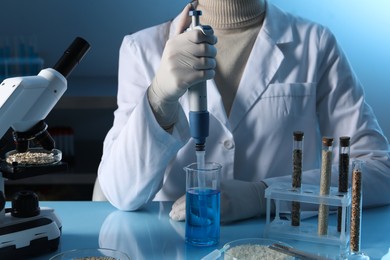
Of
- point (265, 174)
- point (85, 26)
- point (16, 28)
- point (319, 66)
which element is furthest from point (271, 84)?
point (16, 28)

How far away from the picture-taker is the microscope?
3.38ft

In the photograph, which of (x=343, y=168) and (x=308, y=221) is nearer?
(x=343, y=168)

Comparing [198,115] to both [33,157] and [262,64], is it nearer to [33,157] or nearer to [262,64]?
[33,157]

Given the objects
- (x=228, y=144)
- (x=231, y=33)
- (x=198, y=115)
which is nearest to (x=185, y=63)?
(x=198, y=115)

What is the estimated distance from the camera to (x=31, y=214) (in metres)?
1.15

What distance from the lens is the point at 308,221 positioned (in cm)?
126

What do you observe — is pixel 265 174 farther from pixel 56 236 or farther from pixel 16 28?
pixel 16 28

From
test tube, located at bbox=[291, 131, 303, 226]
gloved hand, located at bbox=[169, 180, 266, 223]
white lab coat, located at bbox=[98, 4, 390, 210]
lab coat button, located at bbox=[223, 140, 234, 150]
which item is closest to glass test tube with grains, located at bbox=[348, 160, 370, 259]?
test tube, located at bbox=[291, 131, 303, 226]

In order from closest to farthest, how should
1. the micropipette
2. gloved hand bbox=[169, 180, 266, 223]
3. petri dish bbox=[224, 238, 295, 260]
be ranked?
1. petri dish bbox=[224, 238, 295, 260]
2. the micropipette
3. gloved hand bbox=[169, 180, 266, 223]

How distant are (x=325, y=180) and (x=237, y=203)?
0.22 m

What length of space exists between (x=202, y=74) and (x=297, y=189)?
0.31 m

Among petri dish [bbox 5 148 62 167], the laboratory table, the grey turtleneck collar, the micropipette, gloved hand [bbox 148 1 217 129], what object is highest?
the grey turtleneck collar

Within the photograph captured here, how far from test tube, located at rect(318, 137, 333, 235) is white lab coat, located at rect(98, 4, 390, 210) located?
1.21 feet

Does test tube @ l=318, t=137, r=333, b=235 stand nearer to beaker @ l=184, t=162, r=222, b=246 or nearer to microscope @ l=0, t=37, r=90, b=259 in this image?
beaker @ l=184, t=162, r=222, b=246
